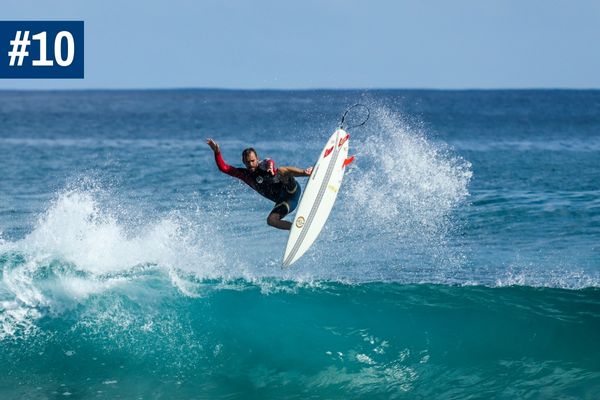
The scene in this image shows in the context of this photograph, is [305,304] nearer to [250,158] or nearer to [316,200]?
[316,200]

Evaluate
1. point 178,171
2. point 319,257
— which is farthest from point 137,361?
point 178,171

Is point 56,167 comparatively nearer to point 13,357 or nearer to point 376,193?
point 376,193

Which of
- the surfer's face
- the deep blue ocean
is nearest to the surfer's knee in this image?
the surfer's face

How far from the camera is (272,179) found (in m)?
10.5

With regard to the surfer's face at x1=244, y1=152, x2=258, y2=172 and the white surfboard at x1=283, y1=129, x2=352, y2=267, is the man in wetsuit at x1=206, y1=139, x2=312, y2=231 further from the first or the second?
the white surfboard at x1=283, y1=129, x2=352, y2=267

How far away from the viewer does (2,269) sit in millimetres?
11703
